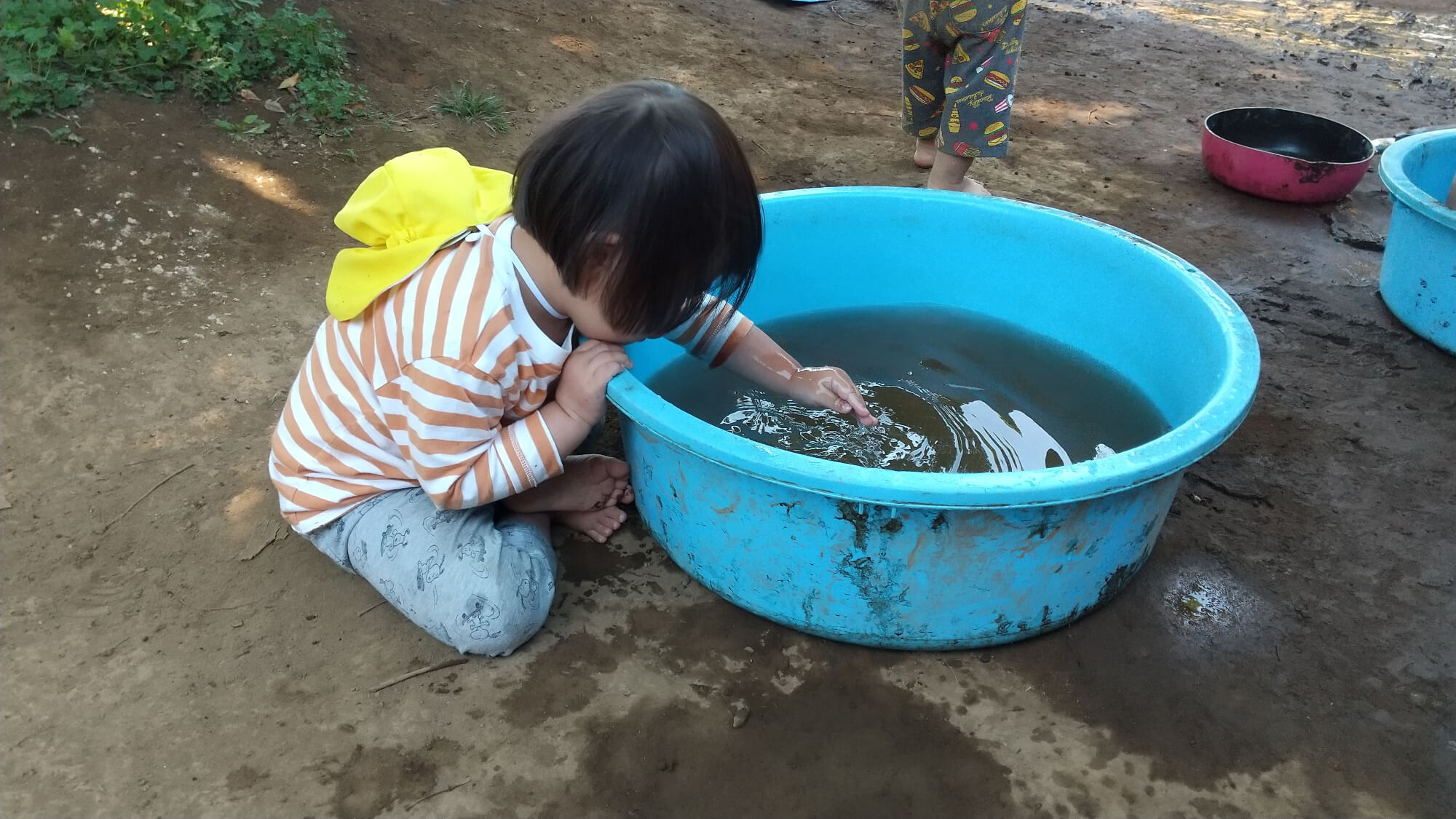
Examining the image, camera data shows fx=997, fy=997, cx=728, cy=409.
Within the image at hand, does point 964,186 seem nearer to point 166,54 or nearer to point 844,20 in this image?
point 844,20

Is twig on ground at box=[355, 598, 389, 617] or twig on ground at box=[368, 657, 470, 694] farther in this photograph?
twig on ground at box=[355, 598, 389, 617]

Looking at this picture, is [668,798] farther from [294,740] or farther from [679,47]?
[679,47]

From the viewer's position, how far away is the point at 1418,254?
7.72 ft

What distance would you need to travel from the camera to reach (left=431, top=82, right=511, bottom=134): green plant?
3055mm

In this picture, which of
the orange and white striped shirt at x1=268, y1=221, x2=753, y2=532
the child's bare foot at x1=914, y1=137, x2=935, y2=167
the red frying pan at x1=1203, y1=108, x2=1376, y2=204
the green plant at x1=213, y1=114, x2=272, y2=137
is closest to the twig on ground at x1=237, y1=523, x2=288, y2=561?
the orange and white striped shirt at x1=268, y1=221, x2=753, y2=532

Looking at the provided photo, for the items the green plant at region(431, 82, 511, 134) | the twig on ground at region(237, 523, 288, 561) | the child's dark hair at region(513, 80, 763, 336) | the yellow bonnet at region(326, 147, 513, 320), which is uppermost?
the child's dark hair at region(513, 80, 763, 336)

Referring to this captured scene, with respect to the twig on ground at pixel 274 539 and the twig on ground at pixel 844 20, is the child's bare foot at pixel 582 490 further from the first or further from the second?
the twig on ground at pixel 844 20

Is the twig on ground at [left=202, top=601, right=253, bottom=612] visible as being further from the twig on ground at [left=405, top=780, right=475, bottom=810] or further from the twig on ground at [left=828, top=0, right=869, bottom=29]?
the twig on ground at [left=828, top=0, right=869, bottom=29]

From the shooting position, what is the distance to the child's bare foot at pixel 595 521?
1.71 m

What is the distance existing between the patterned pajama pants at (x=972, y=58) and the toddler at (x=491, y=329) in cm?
134

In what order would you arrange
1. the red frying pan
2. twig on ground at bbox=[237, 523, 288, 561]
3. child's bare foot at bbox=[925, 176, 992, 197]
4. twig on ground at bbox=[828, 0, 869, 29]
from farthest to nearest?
twig on ground at bbox=[828, 0, 869, 29] < the red frying pan < child's bare foot at bbox=[925, 176, 992, 197] < twig on ground at bbox=[237, 523, 288, 561]

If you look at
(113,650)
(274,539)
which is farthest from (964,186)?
(113,650)

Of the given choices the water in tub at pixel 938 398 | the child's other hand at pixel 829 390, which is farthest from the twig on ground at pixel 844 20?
the child's other hand at pixel 829 390

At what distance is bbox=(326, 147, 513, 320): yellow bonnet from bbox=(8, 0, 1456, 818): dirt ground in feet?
1.67
